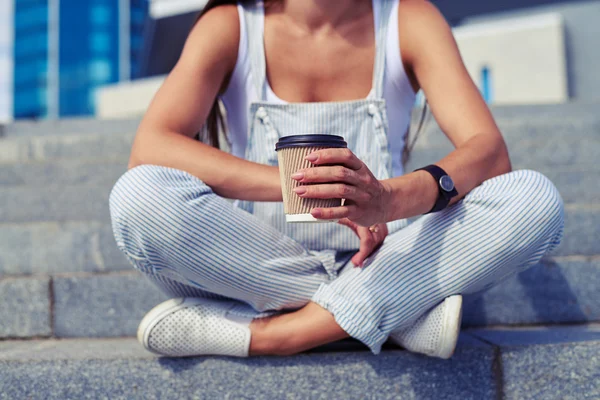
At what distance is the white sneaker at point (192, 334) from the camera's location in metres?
1.47

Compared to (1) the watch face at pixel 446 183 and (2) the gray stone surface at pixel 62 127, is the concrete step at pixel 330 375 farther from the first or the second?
(2) the gray stone surface at pixel 62 127

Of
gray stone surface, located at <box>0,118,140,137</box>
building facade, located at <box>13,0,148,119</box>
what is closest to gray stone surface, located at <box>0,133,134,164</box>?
gray stone surface, located at <box>0,118,140,137</box>

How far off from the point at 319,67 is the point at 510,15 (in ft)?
30.0

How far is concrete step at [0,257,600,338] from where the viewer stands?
1.97 metres

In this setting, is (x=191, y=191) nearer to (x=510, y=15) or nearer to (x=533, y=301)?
(x=533, y=301)

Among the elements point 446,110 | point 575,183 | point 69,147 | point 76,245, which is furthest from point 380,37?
point 69,147

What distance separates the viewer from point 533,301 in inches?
77.8

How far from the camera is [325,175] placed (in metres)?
1.05

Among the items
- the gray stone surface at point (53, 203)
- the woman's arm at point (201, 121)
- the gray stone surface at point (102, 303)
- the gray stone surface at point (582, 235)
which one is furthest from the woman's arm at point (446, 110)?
the gray stone surface at point (53, 203)

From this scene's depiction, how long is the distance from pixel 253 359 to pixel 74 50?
2957 cm

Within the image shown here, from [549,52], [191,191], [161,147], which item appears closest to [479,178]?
[191,191]

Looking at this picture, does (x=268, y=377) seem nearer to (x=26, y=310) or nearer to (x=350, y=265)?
(x=350, y=265)

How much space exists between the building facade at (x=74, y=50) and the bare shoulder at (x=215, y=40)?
2731 centimetres

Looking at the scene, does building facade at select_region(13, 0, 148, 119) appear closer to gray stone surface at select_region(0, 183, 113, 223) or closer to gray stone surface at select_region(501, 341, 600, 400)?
gray stone surface at select_region(0, 183, 113, 223)
